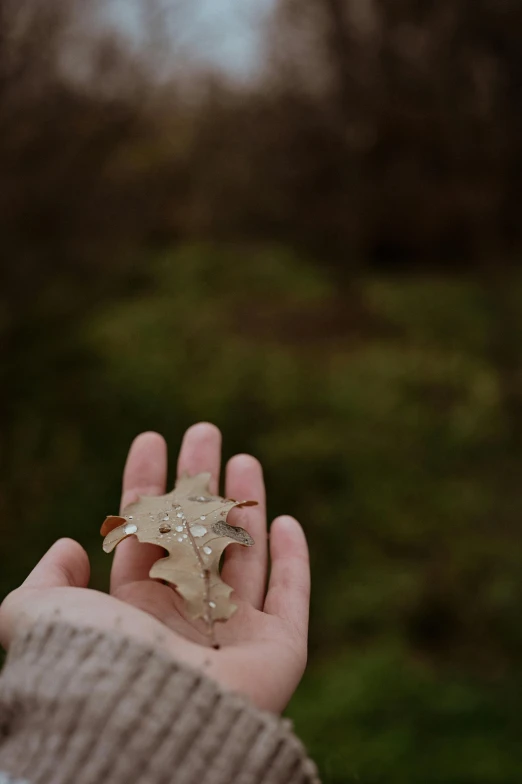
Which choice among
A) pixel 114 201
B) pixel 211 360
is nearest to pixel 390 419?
pixel 211 360

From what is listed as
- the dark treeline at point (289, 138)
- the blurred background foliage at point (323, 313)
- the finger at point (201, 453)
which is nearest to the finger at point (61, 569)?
the finger at point (201, 453)

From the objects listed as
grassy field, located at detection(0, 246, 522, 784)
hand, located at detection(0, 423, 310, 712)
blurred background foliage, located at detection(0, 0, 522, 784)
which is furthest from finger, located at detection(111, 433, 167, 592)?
grassy field, located at detection(0, 246, 522, 784)

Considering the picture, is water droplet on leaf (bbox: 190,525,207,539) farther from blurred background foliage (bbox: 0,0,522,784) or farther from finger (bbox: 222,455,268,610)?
blurred background foliage (bbox: 0,0,522,784)

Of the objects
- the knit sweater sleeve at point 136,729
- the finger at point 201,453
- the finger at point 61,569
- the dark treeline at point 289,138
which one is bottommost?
the knit sweater sleeve at point 136,729

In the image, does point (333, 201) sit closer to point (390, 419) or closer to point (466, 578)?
point (390, 419)

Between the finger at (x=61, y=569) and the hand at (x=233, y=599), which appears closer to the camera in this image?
the hand at (x=233, y=599)

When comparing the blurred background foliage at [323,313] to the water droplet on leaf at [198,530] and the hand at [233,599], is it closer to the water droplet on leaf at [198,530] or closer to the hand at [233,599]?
the hand at [233,599]
